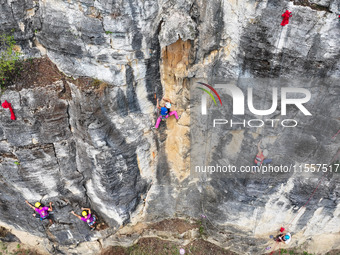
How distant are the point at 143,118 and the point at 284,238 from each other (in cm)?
815

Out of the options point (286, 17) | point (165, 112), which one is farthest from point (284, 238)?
point (286, 17)

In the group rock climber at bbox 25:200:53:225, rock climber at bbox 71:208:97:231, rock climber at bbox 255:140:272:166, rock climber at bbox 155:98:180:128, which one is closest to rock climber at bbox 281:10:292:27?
rock climber at bbox 255:140:272:166

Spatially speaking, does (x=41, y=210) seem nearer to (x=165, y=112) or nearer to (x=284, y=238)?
(x=165, y=112)

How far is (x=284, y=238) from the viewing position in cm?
1180

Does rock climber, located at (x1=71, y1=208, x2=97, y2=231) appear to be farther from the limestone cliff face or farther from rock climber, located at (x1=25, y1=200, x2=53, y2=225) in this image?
rock climber, located at (x1=25, y1=200, x2=53, y2=225)

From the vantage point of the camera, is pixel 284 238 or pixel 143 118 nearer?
pixel 143 118

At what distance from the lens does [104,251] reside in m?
12.9

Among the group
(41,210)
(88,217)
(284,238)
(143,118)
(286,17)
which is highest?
(286,17)

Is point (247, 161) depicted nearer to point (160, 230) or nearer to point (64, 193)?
point (160, 230)

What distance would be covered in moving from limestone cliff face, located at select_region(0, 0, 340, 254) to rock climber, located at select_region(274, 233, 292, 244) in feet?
1.20

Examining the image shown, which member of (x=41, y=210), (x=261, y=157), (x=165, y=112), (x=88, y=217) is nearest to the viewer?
(x=165, y=112)

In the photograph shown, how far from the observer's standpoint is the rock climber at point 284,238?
11734 mm

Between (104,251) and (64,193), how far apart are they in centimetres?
408

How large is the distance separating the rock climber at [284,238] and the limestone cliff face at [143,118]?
0.36m
